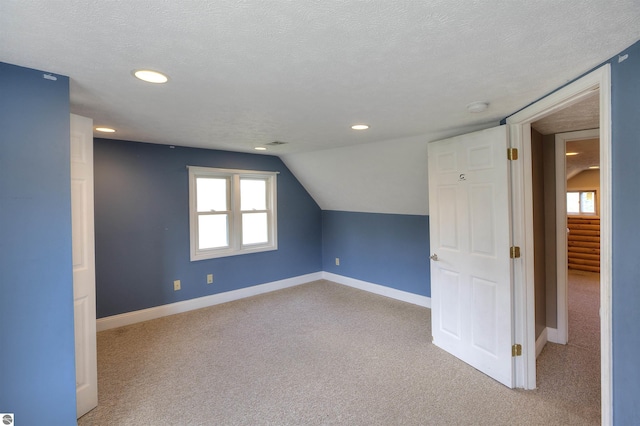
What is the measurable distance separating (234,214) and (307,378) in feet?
8.75

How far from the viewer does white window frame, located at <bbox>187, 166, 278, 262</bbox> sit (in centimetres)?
415

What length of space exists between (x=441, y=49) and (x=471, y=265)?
195 centimetres

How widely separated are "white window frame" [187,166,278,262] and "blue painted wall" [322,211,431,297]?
43.9 inches

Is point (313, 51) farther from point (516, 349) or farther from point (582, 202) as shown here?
point (582, 202)

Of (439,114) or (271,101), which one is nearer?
(271,101)

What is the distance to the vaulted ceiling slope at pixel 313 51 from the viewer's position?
1.07 meters

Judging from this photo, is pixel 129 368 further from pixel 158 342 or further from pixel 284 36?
pixel 284 36

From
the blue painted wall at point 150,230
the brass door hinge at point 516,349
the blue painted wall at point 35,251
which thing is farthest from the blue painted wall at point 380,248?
the blue painted wall at point 35,251

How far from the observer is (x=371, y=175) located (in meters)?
Result: 4.22

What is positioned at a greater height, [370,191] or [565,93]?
[565,93]

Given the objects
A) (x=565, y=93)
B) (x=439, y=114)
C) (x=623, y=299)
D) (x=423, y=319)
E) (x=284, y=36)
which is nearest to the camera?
(x=284, y=36)

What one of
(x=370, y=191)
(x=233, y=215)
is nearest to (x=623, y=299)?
(x=370, y=191)

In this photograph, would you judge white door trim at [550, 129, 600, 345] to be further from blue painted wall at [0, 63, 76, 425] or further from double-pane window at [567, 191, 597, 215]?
double-pane window at [567, 191, 597, 215]

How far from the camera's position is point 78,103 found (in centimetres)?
215
